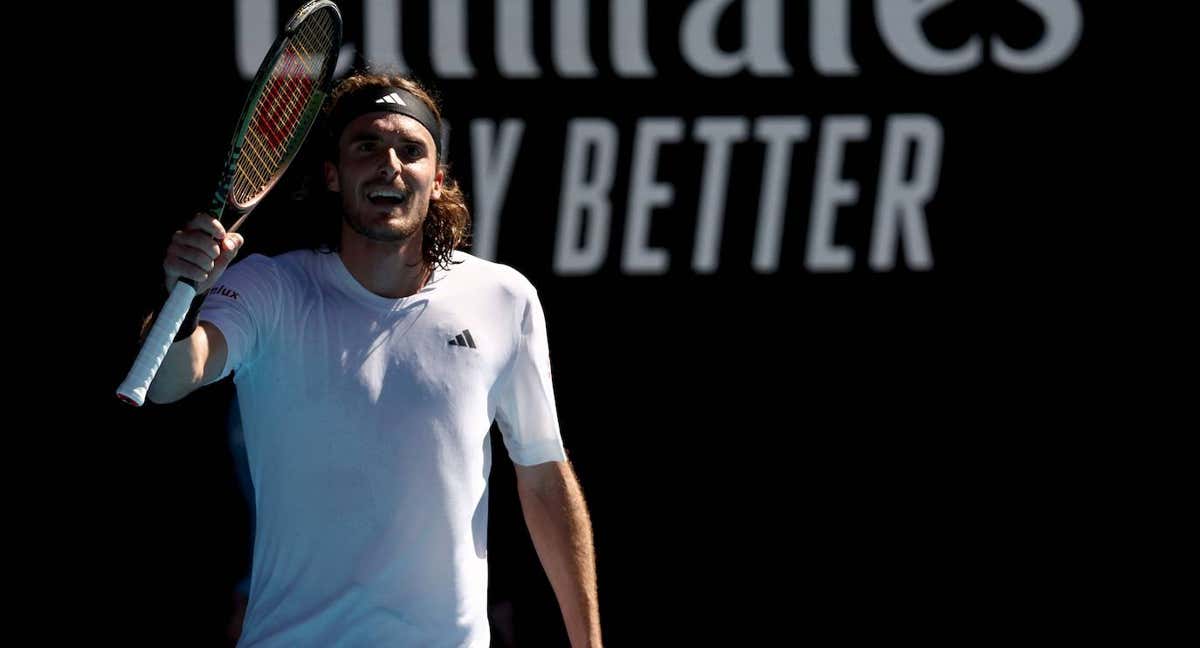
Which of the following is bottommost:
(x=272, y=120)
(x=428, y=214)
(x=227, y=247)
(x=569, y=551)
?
(x=569, y=551)

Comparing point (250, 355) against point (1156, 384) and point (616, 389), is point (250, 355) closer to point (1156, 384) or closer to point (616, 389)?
point (616, 389)

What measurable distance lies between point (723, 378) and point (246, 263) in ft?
5.53

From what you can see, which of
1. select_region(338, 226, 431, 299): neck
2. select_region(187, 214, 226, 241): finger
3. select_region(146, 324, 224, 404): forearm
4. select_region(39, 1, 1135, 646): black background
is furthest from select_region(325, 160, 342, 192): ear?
select_region(39, 1, 1135, 646): black background

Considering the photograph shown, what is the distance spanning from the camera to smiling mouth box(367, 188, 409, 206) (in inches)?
132

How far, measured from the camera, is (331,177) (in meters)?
3.48

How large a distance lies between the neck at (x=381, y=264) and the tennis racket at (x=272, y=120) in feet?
0.61

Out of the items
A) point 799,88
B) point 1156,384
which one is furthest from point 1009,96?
point 1156,384

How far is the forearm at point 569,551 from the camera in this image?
3.49 meters

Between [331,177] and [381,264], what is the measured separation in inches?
8.7

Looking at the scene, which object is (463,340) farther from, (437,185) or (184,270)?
(184,270)

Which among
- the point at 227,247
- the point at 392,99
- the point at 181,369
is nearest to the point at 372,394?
the point at 181,369

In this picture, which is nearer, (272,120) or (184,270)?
(184,270)

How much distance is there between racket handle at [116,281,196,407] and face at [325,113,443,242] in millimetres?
592

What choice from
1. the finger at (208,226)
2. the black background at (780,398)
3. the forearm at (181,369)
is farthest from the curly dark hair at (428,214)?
the black background at (780,398)
